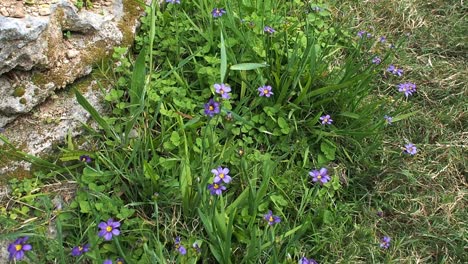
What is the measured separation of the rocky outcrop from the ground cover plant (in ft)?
0.41

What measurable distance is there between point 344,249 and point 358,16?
1613 mm

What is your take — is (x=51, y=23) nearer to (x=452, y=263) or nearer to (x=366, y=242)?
(x=366, y=242)

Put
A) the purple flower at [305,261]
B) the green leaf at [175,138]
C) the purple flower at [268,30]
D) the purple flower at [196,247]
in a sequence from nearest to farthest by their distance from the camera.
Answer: the purple flower at [196,247]
the purple flower at [305,261]
the green leaf at [175,138]
the purple flower at [268,30]

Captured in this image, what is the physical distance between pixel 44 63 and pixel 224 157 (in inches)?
35.5

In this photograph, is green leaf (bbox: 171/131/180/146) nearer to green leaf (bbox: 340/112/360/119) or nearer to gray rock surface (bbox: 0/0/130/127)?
gray rock surface (bbox: 0/0/130/127)

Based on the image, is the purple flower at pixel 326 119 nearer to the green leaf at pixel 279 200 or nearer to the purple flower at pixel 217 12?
the green leaf at pixel 279 200

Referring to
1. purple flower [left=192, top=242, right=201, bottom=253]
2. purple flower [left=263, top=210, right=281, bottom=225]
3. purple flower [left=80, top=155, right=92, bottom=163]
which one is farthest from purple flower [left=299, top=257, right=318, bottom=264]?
purple flower [left=80, top=155, right=92, bottom=163]

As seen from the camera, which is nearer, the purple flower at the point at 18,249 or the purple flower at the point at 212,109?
the purple flower at the point at 18,249

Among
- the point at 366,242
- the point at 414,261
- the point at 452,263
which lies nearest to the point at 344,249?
the point at 366,242

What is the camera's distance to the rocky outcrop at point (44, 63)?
81.4 inches

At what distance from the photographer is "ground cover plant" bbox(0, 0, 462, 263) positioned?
190 cm

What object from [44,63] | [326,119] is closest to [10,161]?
[44,63]

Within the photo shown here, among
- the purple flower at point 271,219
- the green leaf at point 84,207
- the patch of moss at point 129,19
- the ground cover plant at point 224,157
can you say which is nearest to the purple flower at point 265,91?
the ground cover plant at point 224,157

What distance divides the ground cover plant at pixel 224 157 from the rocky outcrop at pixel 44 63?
12cm
